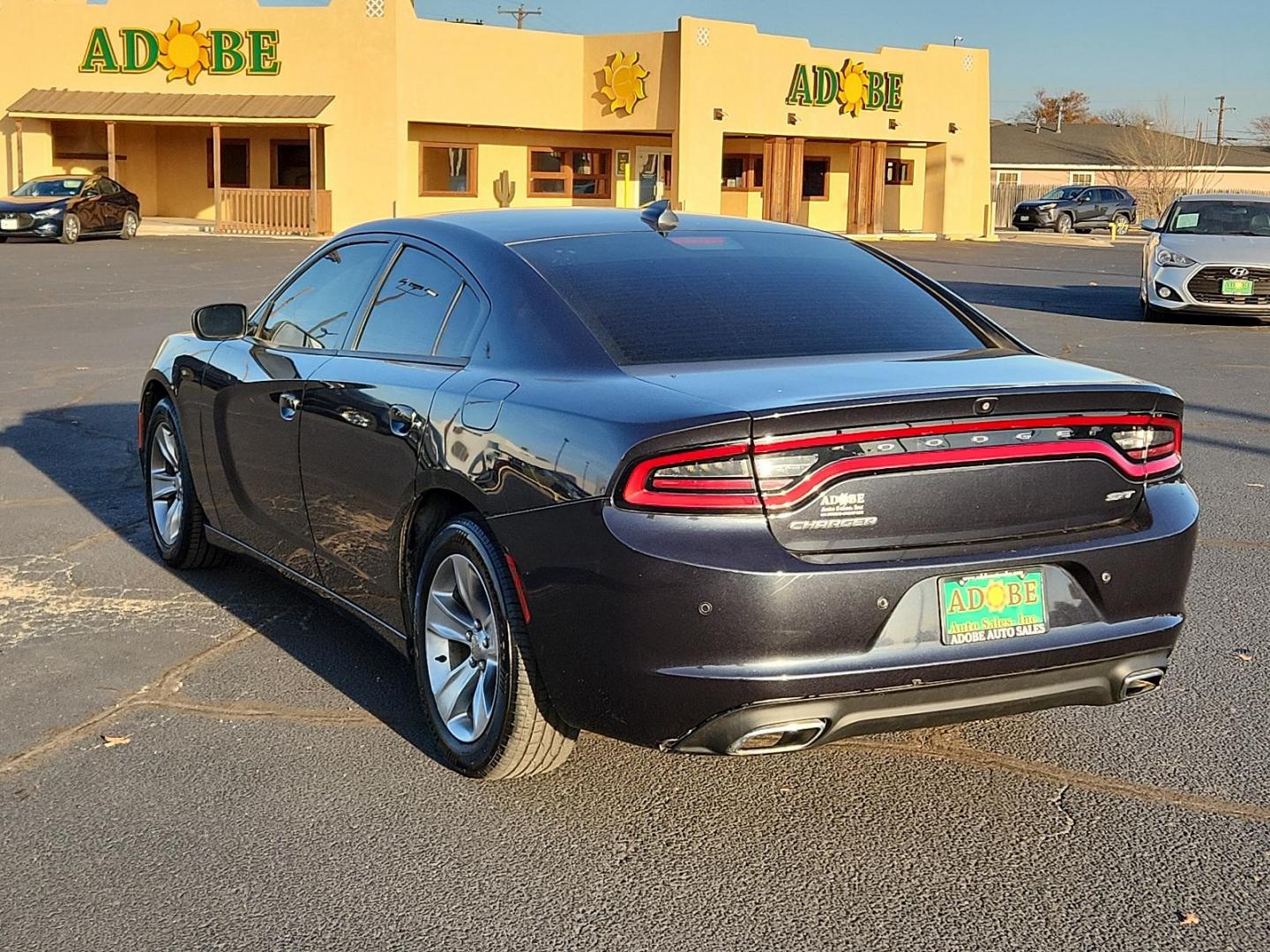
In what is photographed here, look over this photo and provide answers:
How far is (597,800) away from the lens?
4203 millimetres

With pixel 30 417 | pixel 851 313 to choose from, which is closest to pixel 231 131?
pixel 30 417

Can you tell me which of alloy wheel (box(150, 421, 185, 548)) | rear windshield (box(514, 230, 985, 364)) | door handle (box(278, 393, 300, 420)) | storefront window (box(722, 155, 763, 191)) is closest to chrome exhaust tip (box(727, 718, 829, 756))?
rear windshield (box(514, 230, 985, 364))

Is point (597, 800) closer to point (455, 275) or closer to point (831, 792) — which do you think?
point (831, 792)

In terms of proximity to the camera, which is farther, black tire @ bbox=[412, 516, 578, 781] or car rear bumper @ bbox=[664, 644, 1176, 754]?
black tire @ bbox=[412, 516, 578, 781]

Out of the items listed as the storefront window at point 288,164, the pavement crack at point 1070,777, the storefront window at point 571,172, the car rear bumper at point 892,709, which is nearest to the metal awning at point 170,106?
the storefront window at point 288,164

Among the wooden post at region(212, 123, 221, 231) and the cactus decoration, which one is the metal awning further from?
the cactus decoration

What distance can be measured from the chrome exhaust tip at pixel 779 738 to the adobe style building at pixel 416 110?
34847 mm

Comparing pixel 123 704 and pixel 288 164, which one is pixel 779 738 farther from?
pixel 288 164

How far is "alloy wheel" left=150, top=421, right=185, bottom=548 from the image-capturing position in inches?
261

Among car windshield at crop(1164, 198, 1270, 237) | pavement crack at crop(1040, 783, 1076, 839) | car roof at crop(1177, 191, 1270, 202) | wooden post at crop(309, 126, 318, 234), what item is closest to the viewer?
pavement crack at crop(1040, 783, 1076, 839)

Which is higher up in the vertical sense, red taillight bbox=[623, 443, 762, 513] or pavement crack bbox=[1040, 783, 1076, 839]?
red taillight bbox=[623, 443, 762, 513]

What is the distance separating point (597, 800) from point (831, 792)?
66cm

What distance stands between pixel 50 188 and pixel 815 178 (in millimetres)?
22766

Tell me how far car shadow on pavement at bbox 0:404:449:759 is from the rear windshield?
140 centimetres
